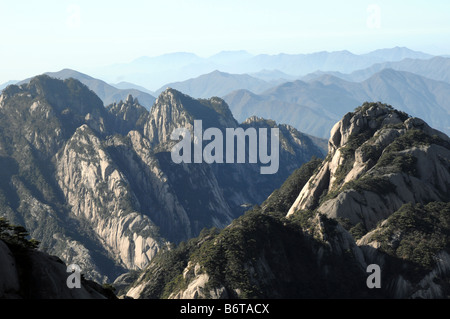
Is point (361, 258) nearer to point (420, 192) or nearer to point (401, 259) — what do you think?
point (401, 259)

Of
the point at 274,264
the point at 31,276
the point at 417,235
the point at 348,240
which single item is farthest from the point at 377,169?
the point at 31,276

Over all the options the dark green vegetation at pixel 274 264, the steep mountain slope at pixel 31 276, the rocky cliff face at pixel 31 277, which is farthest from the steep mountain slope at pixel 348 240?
the rocky cliff face at pixel 31 277

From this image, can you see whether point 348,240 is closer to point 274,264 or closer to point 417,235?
point 417,235

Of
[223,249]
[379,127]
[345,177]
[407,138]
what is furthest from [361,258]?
[379,127]

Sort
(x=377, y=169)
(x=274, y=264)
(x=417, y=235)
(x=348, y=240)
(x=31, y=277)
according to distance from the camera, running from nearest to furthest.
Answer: (x=31, y=277), (x=274, y=264), (x=348, y=240), (x=417, y=235), (x=377, y=169)

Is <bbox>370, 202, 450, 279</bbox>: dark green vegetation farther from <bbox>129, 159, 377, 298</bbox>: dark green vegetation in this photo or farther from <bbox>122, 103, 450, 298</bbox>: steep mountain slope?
<bbox>129, 159, 377, 298</bbox>: dark green vegetation

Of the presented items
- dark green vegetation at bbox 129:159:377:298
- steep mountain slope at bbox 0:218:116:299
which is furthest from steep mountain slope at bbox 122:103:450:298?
steep mountain slope at bbox 0:218:116:299

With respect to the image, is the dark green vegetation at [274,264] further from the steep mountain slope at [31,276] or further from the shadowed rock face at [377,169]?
the steep mountain slope at [31,276]

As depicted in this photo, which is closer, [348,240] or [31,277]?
[31,277]
